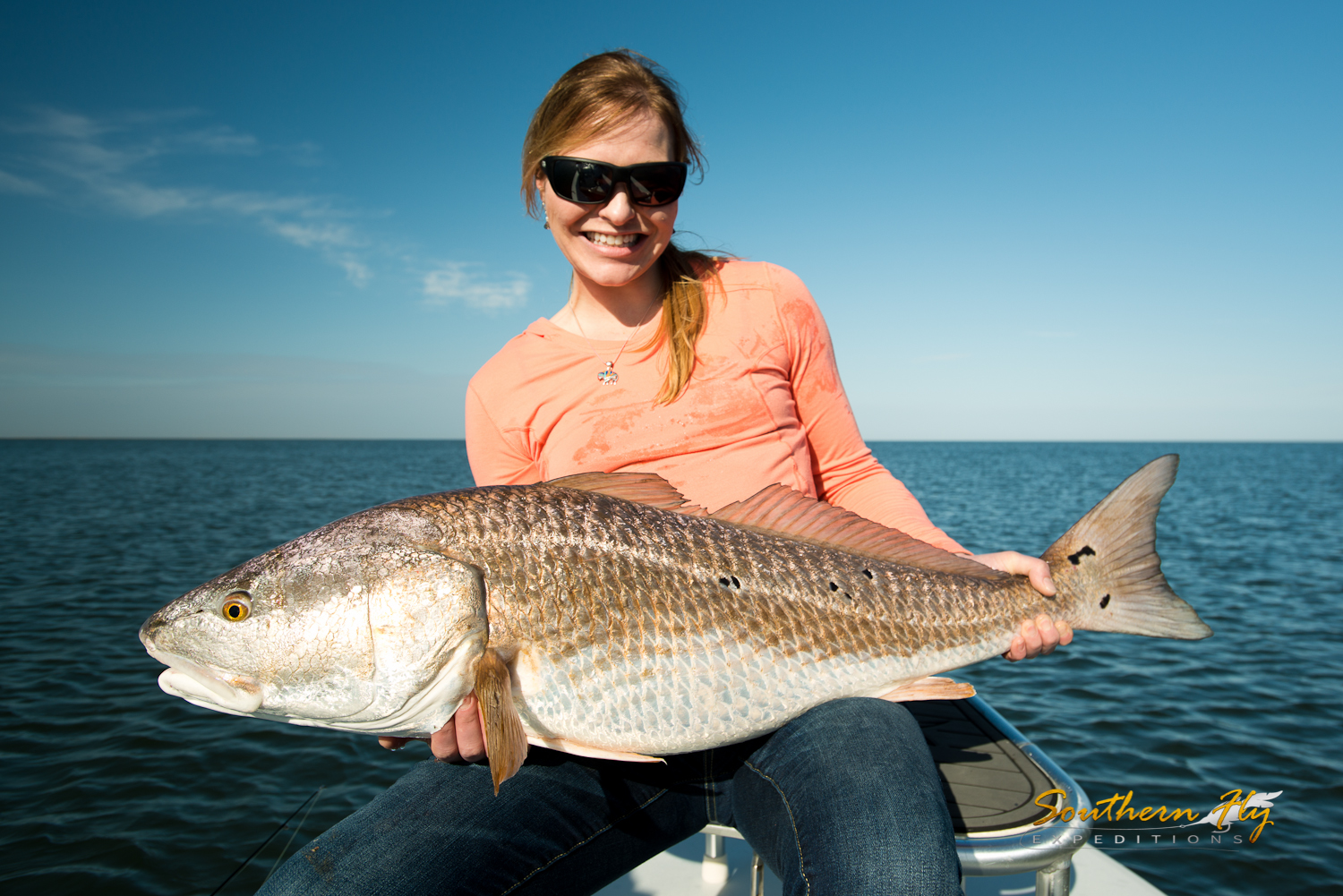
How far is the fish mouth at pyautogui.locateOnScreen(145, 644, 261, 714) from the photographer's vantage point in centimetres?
206

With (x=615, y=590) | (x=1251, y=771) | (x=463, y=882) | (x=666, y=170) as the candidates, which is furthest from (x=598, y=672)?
(x=1251, y=771)

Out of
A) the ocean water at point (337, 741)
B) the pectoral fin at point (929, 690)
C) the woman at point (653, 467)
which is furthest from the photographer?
the ocean water at point (337, 741)

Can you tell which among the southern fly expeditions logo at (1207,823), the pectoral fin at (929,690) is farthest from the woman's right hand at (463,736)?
the southern fly expeditions logo at (1207,823)

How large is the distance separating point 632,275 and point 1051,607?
203cm

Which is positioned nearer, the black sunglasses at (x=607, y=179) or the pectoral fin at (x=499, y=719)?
the pectoral fin at (x=499, y=719)

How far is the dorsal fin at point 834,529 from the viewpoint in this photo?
2586 millimetres

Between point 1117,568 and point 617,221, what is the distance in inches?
89.4

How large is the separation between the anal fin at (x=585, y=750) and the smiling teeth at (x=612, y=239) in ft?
6.19

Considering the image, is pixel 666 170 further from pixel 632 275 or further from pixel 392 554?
pixel 392 554

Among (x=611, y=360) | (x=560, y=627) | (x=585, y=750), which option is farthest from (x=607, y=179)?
(x=585, y=750)

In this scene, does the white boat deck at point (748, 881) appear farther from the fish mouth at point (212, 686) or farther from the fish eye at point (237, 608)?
the fish eye at point (237, 608)

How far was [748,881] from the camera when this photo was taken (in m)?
3.67

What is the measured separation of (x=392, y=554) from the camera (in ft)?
7.00

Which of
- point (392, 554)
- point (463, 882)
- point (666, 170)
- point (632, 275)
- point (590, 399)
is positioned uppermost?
point (666, 170)
